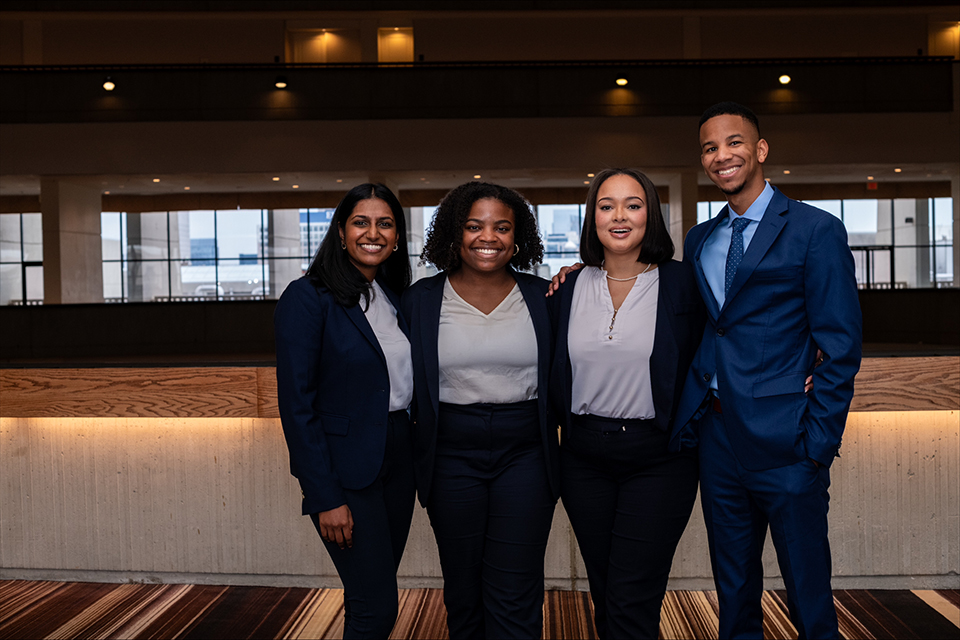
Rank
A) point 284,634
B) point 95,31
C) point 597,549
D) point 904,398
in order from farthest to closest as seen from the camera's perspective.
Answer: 1. point 95,31
2. point 904,398
3. point 284,634
4. point 597,549

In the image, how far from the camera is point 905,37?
54.8 ft

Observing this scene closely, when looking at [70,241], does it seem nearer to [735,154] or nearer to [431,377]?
[431,377]

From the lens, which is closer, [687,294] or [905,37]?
[687,294]

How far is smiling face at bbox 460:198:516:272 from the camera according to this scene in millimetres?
2424

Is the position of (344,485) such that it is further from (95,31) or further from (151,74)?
(95,31)

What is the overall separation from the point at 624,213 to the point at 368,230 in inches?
31.8

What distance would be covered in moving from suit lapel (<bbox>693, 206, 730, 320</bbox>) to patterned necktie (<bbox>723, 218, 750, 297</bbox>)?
0.16 feet

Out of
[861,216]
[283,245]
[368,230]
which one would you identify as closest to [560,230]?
[283,245]

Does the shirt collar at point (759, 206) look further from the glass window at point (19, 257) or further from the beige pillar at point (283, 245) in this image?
the glass window at point (19, 257)

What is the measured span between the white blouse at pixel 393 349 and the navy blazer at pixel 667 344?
0.46 metres

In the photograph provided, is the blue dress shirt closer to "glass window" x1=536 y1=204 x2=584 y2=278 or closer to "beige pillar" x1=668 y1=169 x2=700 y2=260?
"beige pillar" x1=668 y1=169 x2=700 y2=260

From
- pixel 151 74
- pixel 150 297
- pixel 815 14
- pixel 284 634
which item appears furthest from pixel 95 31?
pixel 284 634

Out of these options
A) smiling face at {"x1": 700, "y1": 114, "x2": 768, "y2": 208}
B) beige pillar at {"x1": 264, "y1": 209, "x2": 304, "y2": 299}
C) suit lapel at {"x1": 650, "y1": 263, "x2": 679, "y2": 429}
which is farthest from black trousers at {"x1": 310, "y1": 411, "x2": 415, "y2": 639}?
beige pillar at {"x1": 264, "y1": 209, "x2": 304, "y2": 299}

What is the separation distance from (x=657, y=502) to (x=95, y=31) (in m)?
18.0
